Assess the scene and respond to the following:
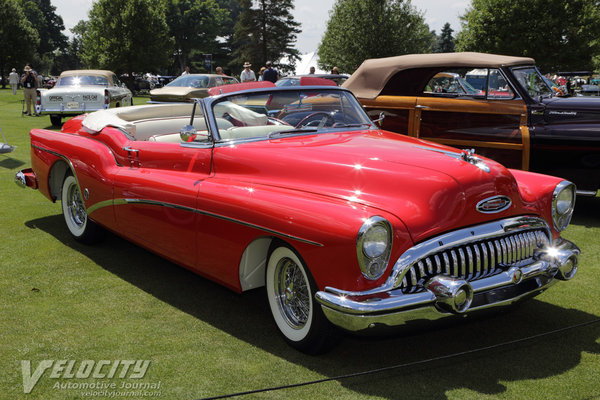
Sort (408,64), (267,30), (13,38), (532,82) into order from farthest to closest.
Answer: (267,30) < (13,38) < (408,64) < (532,82)

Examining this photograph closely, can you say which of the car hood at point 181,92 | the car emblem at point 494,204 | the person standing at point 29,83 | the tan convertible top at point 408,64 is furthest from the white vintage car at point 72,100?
the car emblem at point 494,204

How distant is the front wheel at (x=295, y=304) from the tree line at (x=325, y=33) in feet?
81.6

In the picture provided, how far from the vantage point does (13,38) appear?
47.6 metres

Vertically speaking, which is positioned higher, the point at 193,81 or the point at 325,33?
the point at 325,33

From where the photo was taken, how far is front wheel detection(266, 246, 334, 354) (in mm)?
3109

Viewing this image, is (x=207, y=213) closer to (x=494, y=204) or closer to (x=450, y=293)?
(x=450, y=293)

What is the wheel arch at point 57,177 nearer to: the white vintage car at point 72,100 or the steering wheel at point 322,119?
the steering wheel at point 322,119

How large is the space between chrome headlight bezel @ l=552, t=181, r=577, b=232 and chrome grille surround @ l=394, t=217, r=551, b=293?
14.3 inches

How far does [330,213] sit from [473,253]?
787mm

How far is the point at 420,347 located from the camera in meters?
3.38

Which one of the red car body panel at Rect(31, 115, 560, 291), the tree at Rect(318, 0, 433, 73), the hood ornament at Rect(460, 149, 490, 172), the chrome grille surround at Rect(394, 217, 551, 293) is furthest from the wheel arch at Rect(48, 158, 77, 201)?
the tree at Rect(318, 0, 433, 73)

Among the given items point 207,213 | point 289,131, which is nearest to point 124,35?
point 289,131

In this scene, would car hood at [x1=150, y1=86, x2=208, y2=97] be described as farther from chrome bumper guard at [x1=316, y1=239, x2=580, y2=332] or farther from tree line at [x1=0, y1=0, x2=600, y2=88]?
tree line at [x1=0, y1=0, x2=600, y2=88]

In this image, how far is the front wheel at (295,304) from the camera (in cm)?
311
